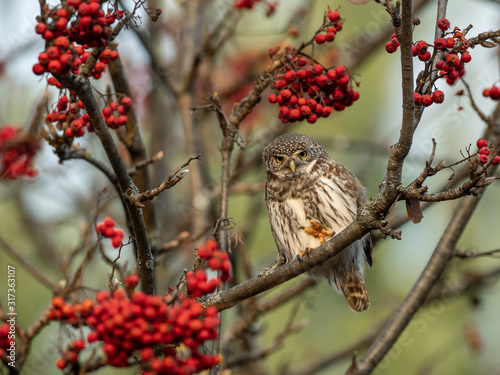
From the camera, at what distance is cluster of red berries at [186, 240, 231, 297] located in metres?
2.27

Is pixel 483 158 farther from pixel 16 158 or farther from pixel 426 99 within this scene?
pixel 16 158

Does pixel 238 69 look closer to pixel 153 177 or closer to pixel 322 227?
pixel 153 177

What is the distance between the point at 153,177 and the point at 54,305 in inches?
152


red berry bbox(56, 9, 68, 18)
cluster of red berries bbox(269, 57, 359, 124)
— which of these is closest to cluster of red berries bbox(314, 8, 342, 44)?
cluster of red berries bbox(269, 57, 359, 124)

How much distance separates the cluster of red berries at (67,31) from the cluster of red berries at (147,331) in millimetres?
882

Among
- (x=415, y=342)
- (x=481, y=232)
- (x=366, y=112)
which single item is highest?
(x=366, y=112)

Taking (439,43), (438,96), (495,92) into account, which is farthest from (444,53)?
(495,92)

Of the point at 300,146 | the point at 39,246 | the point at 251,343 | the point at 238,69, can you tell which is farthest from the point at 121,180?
the point at 238,69

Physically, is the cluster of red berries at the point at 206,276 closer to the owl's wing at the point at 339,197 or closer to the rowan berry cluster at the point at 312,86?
the rowan berry cluster at the point at 312,86

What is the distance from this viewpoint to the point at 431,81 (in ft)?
8.45

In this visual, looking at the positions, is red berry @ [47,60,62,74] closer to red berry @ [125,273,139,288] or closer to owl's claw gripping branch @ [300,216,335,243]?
red berry @ [125,273,139,288]

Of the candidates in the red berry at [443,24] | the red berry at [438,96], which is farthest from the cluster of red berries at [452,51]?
the red berry at [438,96]

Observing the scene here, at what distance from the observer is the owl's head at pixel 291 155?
4.36 m

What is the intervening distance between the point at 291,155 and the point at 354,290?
1123 millimetres
